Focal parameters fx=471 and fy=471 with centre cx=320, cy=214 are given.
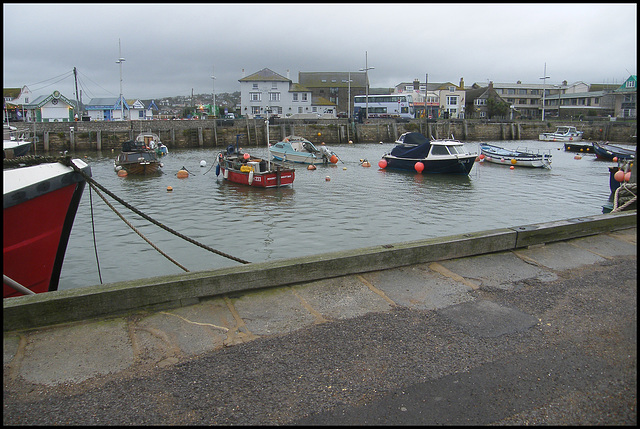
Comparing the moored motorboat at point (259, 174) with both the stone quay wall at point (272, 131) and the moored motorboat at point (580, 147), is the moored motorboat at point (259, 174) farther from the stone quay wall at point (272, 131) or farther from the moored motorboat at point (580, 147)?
the moored motorboat at point (580, 147)

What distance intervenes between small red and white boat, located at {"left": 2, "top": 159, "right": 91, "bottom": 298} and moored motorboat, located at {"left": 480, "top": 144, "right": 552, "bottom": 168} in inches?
1284

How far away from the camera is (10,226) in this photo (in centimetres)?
621

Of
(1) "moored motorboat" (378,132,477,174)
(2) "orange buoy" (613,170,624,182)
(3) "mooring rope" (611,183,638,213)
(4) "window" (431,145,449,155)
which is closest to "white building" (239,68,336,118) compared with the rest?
(1) "moored motorboat" (378,132,477,174)

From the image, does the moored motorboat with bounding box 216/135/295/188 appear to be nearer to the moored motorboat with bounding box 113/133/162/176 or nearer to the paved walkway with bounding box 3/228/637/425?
the moored motorboat with bounding box 113/133/162/176

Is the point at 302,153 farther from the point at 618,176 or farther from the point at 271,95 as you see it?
the point at 271,95

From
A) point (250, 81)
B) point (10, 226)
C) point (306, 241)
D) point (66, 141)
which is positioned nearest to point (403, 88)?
point (250, 81)

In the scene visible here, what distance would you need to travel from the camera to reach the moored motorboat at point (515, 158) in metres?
33.7

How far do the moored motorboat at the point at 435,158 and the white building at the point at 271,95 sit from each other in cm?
5611

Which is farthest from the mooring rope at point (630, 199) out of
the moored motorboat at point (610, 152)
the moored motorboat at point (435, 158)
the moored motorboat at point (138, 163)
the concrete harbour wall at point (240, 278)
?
the moored motorboat at point (610, 152)

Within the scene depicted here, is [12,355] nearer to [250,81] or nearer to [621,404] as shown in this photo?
[621,404]

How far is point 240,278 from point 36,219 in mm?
3449

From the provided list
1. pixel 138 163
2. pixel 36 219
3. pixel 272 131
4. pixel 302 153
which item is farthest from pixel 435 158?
pixel 272 131

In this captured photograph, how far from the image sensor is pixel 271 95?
291ft

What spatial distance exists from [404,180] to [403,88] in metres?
91.1
